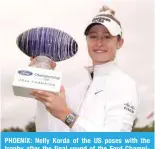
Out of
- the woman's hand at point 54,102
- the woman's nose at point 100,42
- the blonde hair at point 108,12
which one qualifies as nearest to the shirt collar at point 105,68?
the woman's nose at point 100,42

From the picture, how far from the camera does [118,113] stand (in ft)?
12.4

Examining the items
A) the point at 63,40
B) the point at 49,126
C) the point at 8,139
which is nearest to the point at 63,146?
the point at 49,126

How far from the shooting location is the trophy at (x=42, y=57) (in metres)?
3.75

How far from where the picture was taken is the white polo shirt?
12.3ft

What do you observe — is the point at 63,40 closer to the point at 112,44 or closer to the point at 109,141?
the point at 112,44

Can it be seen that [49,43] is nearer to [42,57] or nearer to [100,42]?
[42,57]

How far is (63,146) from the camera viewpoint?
4.41 meters

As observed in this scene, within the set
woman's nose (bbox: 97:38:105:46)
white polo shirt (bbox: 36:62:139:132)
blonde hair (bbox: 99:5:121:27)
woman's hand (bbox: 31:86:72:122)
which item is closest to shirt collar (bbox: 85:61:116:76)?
white polo shirt (bbox: 36:62:139:132)

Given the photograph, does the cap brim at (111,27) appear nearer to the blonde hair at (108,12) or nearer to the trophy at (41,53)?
the blonde hair at (108,12)

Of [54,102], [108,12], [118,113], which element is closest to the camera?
[54,102]

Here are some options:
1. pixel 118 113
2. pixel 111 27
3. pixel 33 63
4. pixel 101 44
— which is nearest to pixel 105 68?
pixel 101 44

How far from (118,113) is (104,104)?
19 cm

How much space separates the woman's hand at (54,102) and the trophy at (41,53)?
5.2 inches

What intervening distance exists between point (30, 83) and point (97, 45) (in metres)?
0.73
